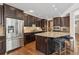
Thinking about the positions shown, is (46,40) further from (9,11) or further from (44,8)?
(9,11)

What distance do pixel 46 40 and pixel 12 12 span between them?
79cm

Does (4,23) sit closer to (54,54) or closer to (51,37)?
(51,37)

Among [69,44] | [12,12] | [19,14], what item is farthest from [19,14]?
[69,44]

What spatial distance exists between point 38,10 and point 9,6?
516mm

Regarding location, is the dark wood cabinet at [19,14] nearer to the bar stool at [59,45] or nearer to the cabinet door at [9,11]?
the cabinet door at [9,11]

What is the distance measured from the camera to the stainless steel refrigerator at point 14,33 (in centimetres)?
202

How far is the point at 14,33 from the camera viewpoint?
2.07m

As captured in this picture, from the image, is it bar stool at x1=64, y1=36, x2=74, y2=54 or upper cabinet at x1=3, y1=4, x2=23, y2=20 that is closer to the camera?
upper cabinet at x1=3, y1=4, x2=23, y2=20

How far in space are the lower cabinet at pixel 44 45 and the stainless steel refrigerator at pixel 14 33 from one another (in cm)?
29

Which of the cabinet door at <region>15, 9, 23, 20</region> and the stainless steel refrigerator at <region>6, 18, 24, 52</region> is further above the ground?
the cabinet door at <region>15, 9, 23, 20</region>

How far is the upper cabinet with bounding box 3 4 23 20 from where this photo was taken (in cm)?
197

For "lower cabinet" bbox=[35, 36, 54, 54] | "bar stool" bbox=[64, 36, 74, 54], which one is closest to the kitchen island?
"lower cabinet" bbox=[35, 36, 54, 54]

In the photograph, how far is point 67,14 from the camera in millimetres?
2049

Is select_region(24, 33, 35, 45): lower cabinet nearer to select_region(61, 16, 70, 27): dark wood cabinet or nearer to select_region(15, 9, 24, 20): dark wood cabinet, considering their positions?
select_region(15, 9, 24, 20): dark wood cabinet
